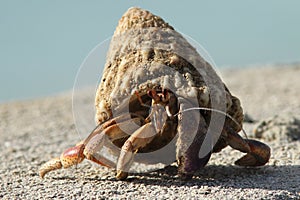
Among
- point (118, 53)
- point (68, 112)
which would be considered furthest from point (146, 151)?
point (68, 112)

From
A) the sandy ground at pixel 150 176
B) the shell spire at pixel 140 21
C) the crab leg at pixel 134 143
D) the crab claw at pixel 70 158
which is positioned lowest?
the sandy ground at pixel 150 176

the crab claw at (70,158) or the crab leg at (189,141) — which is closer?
the crab leg at (189,141)

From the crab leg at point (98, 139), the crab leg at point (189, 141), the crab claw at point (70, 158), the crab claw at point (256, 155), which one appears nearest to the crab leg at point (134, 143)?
the crab leg at point (98, 139)

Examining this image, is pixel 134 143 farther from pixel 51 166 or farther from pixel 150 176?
pixel 51 166

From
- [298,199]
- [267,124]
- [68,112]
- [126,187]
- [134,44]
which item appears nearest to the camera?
[298,199]

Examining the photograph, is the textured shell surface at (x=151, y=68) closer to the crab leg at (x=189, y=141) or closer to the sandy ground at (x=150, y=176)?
the crab leg at (x=189, y=141)

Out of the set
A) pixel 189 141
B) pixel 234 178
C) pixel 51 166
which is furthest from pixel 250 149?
pixel 51 166

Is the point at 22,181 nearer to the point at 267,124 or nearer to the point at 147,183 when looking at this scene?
the point at 147,183
